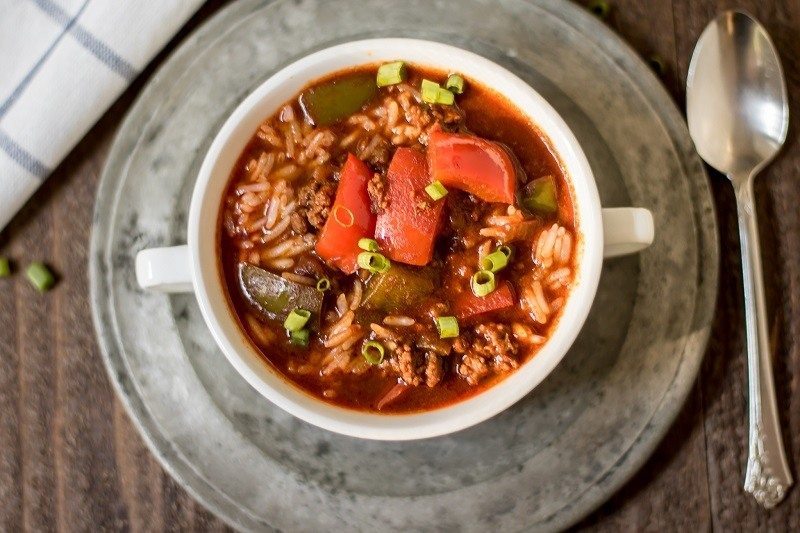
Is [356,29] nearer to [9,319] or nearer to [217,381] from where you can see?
[217,381]

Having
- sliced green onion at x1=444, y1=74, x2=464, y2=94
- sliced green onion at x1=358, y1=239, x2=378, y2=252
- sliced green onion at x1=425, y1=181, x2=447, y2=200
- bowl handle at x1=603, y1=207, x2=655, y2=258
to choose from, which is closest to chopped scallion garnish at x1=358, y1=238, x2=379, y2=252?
sliced green onion at x1=358, y1=239, x2=378, y2=252

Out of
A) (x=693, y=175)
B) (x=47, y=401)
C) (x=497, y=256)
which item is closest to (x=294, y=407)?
(x=497, y=256)

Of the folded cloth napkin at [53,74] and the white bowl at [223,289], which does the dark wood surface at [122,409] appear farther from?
the white bowl at [223,289]

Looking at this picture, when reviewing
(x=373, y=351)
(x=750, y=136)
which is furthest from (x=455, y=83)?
(x=750, y=136)

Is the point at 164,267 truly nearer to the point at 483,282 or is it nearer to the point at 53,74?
the point at 483,282

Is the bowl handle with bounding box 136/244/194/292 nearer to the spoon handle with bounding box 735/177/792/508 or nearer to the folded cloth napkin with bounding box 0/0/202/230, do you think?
the folded cloth napkin with bounding box 0/0/202/230

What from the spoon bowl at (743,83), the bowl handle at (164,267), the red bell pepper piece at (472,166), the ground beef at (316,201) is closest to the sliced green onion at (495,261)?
the red bell pepper piece at (472,166)
